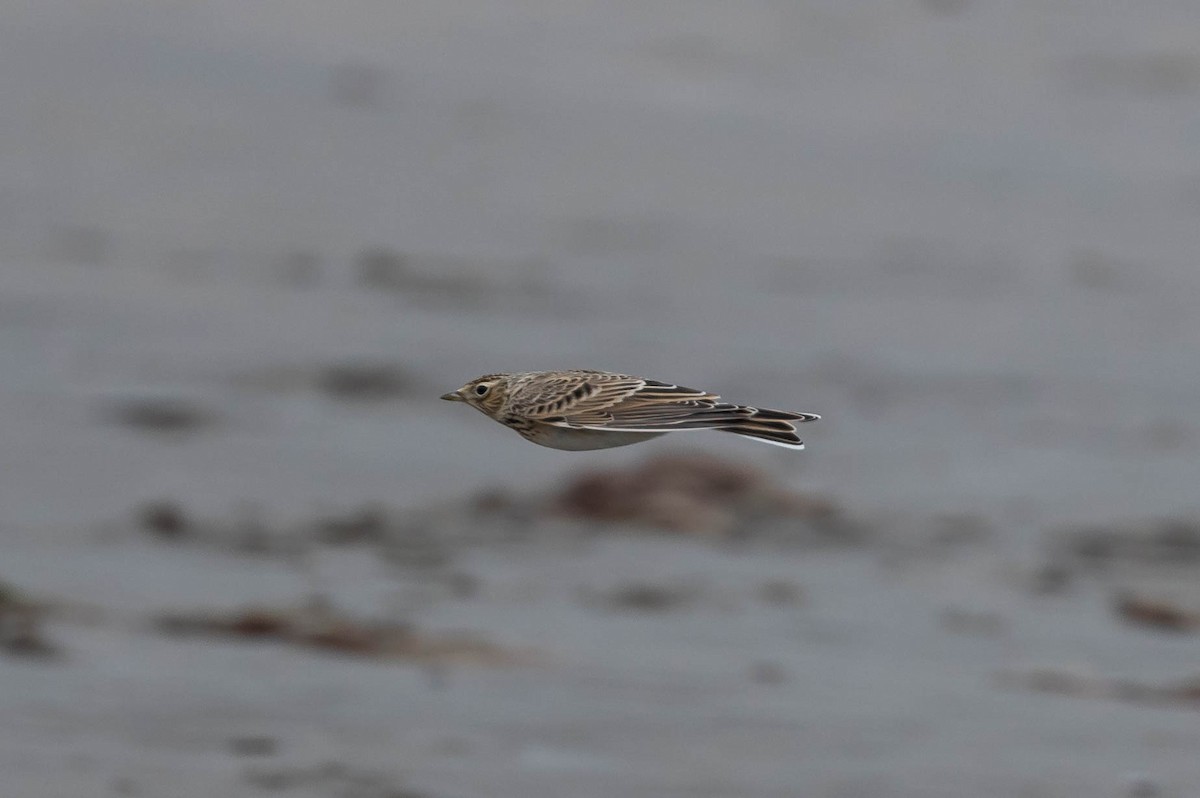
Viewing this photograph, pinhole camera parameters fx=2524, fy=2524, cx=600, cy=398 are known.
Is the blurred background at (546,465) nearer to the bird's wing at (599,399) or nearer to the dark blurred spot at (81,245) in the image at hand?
the dark blurred spot at (81,245)

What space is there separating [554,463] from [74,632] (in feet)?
32.9

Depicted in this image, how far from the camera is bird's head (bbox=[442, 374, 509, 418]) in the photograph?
648 centimetres

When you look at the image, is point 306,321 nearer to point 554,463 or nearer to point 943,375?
point 554,463

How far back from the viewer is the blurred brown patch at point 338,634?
29.4 m

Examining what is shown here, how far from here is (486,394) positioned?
654 centimetres

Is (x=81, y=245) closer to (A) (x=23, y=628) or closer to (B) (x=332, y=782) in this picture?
(A) (x=23, y=628)

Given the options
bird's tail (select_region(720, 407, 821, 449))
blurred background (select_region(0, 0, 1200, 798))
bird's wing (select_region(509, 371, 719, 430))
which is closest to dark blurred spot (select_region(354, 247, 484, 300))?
blurred background (select_region(0, 0, 1200, 798))

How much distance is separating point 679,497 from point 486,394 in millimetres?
27684

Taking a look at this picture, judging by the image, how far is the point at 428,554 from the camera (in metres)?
34.0

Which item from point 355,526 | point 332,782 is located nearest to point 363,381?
point 355,526

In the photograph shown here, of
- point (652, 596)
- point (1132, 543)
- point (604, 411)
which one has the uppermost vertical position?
point (1132, 543)

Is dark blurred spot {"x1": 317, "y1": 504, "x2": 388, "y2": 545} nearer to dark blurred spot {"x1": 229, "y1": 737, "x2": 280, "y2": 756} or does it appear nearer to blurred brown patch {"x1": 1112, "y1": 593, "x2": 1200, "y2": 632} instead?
dark blurred spot {"x1": 229, "y1": 737, "x2": 280, "y2": 756}

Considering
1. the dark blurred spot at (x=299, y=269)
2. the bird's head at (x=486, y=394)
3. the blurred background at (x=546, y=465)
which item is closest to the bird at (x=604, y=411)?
the bird's head at (x=486, y=394)

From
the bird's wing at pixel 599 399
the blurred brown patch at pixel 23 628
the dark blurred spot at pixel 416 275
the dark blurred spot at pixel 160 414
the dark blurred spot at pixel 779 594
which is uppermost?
the dark blurred spot at pixel 416 275
